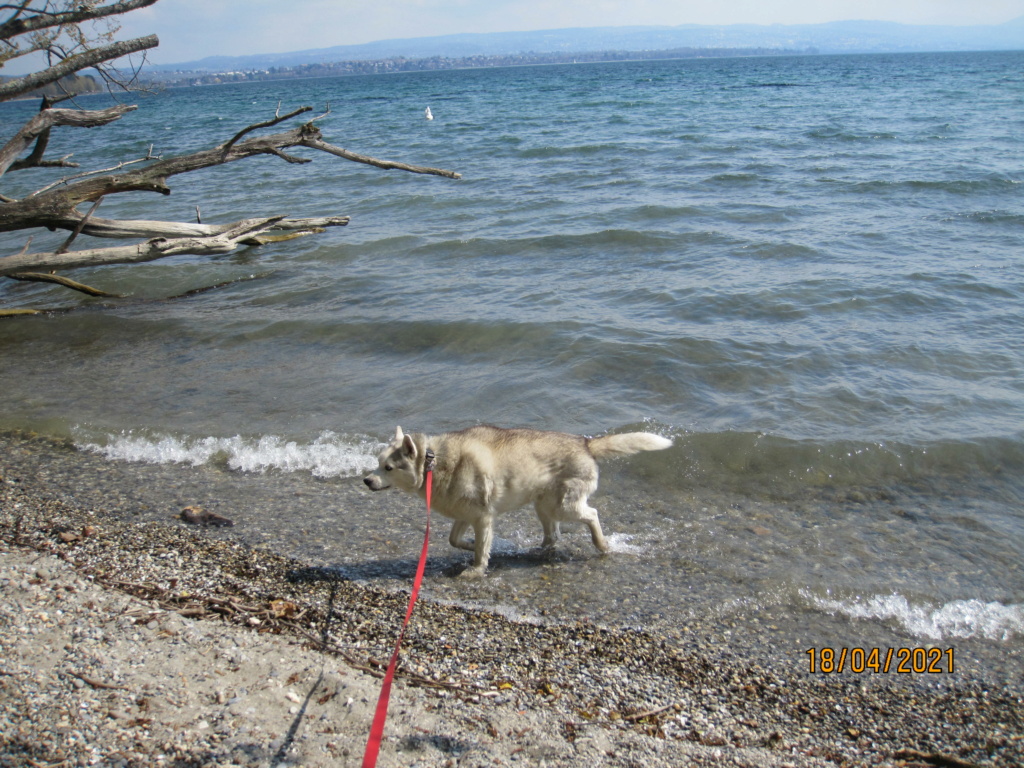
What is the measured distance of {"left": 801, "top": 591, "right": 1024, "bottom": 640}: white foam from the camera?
5.38 m

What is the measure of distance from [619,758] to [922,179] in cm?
2119

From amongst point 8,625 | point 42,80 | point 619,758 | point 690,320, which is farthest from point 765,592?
point 42,80

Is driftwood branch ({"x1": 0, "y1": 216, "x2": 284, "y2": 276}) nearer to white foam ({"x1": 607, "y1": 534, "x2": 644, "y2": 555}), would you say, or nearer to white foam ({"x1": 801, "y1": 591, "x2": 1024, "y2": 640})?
white foam ({"x1": 607, "y1": 534, "x2": 644, "y2": 555})

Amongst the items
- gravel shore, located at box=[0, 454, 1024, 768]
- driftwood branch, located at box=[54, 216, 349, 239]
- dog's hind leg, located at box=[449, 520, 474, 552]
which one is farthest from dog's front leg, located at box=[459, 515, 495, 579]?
driftwood branch, located at box=[54, 216, 349, 239]

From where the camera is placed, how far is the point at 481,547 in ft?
20.2

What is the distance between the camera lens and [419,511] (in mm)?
7301

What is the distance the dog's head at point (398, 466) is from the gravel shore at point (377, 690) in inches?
34.1

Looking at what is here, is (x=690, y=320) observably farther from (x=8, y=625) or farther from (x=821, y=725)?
(x=8, y=625)

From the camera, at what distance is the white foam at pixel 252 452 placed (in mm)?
8070

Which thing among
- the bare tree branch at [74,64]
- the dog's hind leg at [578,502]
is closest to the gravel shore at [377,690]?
the dog's hind leg at [578,502]
